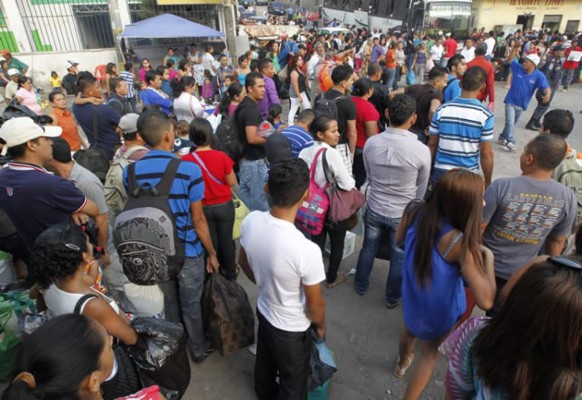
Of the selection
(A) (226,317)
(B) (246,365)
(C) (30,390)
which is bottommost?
(B) (246,365)

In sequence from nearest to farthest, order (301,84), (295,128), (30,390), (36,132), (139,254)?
(30,390)
(139,254)
(36,132)
(295,128)
(301,84)

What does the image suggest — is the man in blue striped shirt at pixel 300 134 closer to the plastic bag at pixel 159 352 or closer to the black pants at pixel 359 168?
the black pants at pixel 359 168

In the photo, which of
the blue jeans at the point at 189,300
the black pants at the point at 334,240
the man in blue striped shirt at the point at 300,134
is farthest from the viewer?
the man in blue striped shirt at the point at 300,134

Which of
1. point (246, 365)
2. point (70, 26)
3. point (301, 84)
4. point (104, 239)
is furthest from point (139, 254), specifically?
point (70, 26)

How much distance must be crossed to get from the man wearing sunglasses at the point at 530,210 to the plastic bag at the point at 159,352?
2123 millimetres

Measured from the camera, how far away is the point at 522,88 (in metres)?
6.58

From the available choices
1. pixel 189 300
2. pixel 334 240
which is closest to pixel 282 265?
pixel 189 300

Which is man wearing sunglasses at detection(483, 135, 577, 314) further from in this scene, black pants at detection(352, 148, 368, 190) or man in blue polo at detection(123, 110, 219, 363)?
black pants at detection(352, 148, 368, 190)

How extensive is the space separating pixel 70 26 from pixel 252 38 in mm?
8609

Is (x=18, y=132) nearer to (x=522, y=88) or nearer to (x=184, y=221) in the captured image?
(x=184, y=221)

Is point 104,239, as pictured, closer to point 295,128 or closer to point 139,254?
point 139,254

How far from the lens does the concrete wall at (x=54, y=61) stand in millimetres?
13531

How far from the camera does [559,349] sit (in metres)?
1.06

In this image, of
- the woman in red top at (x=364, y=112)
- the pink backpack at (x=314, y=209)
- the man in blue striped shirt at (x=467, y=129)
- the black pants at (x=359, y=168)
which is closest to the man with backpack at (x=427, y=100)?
the woman in red top at (x=364, y=112)
